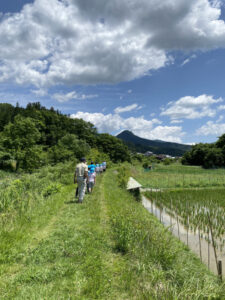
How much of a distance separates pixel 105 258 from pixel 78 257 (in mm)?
566

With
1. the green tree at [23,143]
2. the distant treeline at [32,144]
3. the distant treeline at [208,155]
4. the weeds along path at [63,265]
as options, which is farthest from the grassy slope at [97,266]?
the distant treeline at [208,155]

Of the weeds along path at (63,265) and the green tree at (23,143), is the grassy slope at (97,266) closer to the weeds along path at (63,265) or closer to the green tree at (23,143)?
the weeds along path at (63,265)

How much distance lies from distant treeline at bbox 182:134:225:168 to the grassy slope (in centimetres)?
6126

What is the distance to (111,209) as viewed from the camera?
784 centimetres

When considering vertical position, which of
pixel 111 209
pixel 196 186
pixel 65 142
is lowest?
pixel 196 186

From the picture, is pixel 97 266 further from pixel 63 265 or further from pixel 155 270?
pixel 155 270

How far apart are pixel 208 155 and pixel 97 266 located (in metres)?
65.7

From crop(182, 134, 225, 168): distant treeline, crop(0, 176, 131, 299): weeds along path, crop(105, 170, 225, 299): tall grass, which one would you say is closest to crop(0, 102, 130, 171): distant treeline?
crop(0, 176, 131, 299): weeds along path

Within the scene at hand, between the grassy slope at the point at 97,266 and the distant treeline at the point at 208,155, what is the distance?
201ft

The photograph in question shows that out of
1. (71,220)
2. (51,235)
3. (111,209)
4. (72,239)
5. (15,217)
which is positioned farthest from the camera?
(111,209)

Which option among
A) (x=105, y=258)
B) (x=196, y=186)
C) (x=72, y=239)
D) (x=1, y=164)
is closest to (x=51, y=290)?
(x=105, y=258)

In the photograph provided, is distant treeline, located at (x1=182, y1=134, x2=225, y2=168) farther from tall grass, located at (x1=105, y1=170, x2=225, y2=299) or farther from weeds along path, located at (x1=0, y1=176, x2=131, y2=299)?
weeds along path, located at (x1=0, y1=176, x2=131, y2=299)

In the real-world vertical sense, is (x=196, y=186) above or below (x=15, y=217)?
below

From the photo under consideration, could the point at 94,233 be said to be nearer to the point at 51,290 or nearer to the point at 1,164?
the point at 51,290
